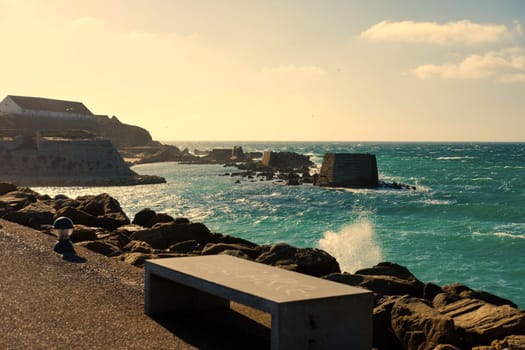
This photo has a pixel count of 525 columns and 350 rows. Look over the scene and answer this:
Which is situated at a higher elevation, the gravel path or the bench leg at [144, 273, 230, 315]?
the bench leg at [144, 273, 230, 315]

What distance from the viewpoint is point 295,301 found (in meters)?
5.41

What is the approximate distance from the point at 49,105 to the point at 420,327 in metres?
111

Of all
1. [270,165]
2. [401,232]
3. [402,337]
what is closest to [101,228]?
[402,337]

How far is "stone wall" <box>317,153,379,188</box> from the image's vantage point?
60219mm

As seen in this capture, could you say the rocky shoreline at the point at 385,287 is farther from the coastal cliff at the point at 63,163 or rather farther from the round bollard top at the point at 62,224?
the coastal cliff at the point at 63,163

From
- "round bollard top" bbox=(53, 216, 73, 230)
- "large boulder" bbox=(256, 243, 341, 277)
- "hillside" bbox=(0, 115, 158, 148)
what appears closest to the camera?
"large boulder" bbox=(256, 243, 341, 277)

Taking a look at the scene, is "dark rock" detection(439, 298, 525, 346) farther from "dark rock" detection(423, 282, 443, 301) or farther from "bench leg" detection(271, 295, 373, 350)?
"dark rock" detection(423, 282, 443, 301)

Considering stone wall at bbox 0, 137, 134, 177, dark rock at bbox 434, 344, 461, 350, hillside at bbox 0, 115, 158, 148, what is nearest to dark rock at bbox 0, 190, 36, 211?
dark rock at bbox 434, 344, 461, 350

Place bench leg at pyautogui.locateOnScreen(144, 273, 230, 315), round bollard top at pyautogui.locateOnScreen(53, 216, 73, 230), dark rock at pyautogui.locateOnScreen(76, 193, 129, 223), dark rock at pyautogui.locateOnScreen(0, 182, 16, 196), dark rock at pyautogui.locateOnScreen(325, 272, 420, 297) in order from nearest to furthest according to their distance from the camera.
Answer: bench leg at pyautogui.locateOnScreen(144, 273, 230, 315)
dark rock at pyautogui.locateOnScreen(325, 272, 420, 297)
round bollard top at pyautogui.locateOnScreen(53, 216, 73, 230)
dark rock at pyautogui.locateOnScreen(76, 193, 129, 223)
dark rock at pyautogui.locateOnScreen(0, 182, 16, 196)

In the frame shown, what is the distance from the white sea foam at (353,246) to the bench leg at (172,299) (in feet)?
48.1

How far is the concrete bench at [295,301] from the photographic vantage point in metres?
5.40

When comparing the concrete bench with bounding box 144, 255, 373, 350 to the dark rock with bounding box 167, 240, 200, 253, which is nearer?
the concrete bench with bounding box 144, 255, 373, 350

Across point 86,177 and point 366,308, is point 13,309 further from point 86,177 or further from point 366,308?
point 86,177

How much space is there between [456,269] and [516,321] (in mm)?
15660
